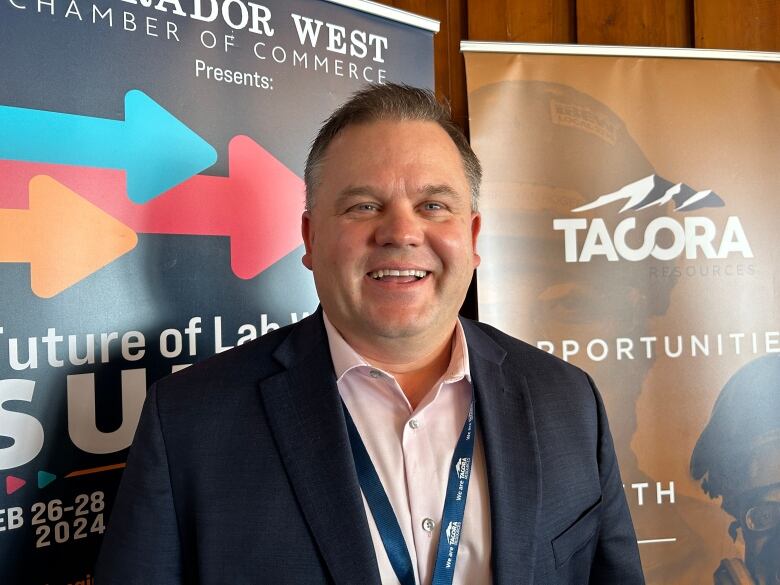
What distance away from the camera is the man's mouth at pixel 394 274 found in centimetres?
141

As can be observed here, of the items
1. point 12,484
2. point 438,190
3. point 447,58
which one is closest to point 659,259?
point 447,58

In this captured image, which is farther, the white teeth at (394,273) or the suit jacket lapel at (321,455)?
the white teeth at (394,273)

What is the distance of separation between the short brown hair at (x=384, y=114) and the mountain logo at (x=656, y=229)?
102 cm

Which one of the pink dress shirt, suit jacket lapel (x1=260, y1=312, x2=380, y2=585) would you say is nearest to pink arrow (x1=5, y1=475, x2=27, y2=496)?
suit jacket lapel (x1=260, y1=312, x2=380, y2=585)

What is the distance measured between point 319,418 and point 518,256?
131cm

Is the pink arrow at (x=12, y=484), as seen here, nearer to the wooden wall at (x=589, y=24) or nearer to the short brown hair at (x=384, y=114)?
the short brown hair at (x=384, y=114)

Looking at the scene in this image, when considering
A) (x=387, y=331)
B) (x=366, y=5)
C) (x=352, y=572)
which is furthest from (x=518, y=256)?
(x=352, y=572)

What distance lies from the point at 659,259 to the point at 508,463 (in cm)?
144

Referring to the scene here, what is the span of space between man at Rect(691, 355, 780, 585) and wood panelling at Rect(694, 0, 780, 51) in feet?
4.26

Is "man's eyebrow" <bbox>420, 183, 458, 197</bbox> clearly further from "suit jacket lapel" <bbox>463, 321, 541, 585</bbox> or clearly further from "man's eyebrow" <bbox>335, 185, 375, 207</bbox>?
"suit jacket lapel" <bbox>463, 321, 541, 585</bbox>

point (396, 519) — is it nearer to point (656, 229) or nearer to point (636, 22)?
point (656, 229)

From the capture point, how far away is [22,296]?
1.52 meters

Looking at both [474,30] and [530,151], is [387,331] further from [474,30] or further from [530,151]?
[474,30]

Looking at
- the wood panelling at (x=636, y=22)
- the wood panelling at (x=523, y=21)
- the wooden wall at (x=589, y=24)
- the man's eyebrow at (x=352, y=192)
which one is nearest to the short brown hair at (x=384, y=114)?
the man's eyebrow at (x=352, y=192)
